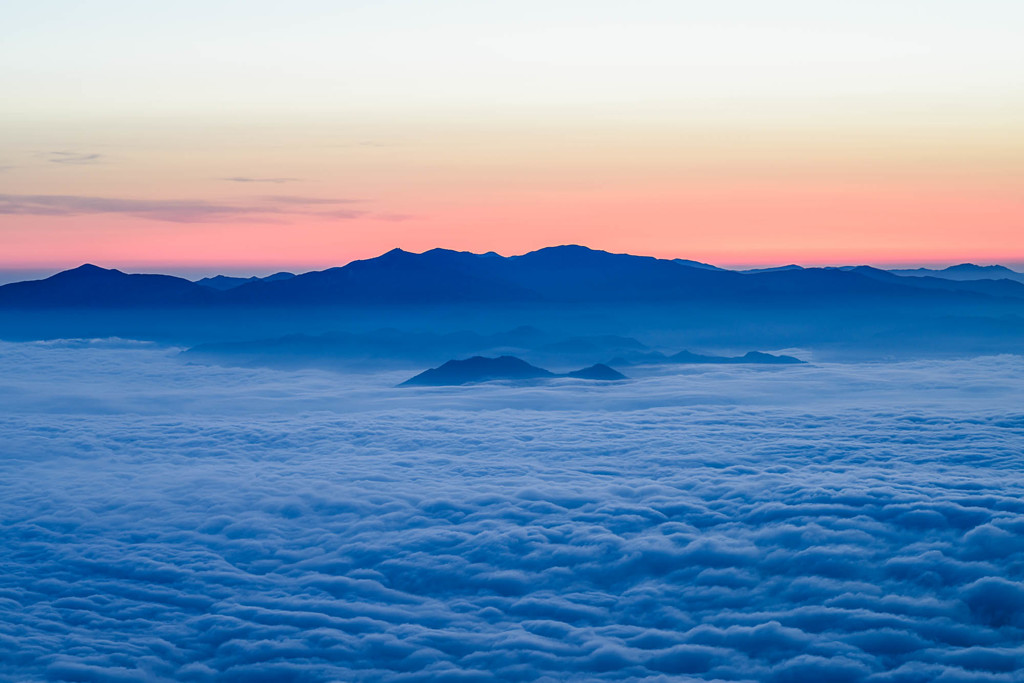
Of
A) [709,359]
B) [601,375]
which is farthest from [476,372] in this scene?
[709,359]

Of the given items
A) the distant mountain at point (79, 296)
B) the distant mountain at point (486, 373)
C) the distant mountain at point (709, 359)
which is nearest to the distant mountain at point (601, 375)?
the distant mountain at point (486, 373)

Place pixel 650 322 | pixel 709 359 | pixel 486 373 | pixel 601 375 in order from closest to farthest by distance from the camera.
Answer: pixel 601 375, pixel 486 373, pixel 709 359, pixel 650 322

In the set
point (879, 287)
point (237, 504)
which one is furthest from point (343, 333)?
point (237, 504)

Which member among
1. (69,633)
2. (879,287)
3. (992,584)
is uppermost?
(879,287)

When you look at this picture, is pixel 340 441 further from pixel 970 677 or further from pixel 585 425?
pixel 970 677

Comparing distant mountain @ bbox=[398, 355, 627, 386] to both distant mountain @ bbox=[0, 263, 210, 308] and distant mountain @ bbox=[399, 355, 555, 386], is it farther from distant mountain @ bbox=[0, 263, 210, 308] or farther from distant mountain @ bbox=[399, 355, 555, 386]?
distant mountain @ bbox=[0, 263, 210, 308]

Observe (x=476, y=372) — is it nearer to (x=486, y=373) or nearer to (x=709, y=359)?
(x=486, y=373)
